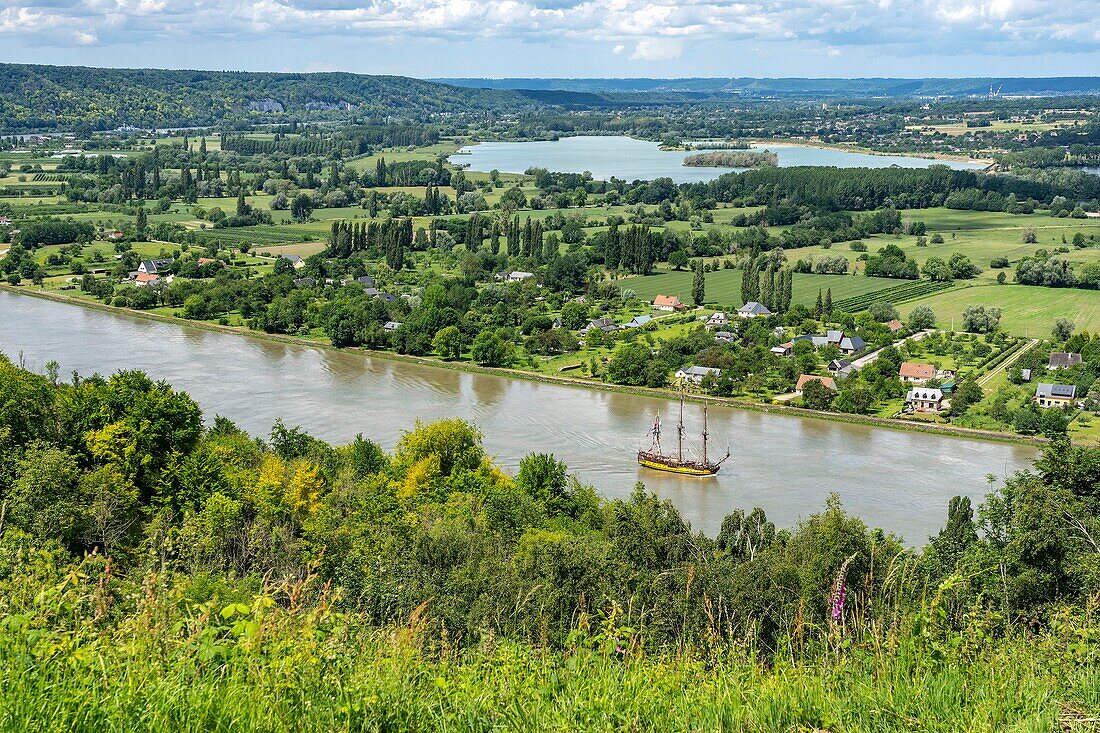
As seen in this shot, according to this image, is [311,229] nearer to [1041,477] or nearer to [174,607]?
[1041,477]

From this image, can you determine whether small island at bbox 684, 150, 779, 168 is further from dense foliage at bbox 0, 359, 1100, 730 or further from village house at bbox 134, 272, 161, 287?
dense foliage at bbox 0, 359, 1100, 730

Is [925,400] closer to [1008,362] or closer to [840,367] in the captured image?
[840,367]

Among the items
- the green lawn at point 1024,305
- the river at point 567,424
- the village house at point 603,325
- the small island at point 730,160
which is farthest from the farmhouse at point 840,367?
the small island at point 730,160

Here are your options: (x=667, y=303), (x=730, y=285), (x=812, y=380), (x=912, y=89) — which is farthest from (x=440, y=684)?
(x=912, y=89)

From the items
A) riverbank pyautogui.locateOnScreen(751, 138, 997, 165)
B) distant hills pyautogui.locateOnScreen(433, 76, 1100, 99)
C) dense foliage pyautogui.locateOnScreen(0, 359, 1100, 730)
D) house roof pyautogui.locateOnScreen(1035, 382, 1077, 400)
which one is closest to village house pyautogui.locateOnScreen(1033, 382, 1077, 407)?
house roof pyautogui.locateOnScreen(1035, 382, 1077, 400)

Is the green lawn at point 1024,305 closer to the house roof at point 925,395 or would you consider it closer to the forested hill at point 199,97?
the house roof at point 925,395

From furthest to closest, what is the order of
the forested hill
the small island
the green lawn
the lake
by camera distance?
the forested hill < the small island < the lake < the green lawn
